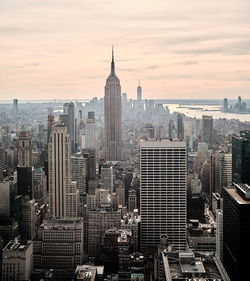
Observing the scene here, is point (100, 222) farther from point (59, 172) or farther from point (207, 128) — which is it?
point (207, 128)

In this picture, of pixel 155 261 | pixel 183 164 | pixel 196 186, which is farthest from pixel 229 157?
pixel 155 261

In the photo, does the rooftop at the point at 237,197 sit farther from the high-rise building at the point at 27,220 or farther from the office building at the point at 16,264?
the high-rise building at the point at 27,220

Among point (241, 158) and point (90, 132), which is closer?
point (241, 158)

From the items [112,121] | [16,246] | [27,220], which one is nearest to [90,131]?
[112,121]

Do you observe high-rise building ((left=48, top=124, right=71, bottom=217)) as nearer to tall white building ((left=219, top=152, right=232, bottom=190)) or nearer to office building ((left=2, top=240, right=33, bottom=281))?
office building ((left=2, top=240, right=33, bottom=281))

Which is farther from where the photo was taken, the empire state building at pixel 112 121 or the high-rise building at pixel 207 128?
the empire state building at pixel 112 121

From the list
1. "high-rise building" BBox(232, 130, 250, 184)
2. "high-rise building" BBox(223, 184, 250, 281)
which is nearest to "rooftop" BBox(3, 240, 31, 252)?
"high-rise building" BBox(223, 184, 250, 281)

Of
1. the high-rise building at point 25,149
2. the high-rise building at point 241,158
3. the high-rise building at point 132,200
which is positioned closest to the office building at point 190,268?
the high-rise building at point 241,158

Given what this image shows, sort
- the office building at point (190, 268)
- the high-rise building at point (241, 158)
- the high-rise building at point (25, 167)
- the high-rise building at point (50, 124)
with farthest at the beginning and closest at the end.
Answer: the high-rise building at point (50, 124) → the high-rise building at point (25, 167) → the high-rise building at point (241, 158) → the office building at point (190, 268)
